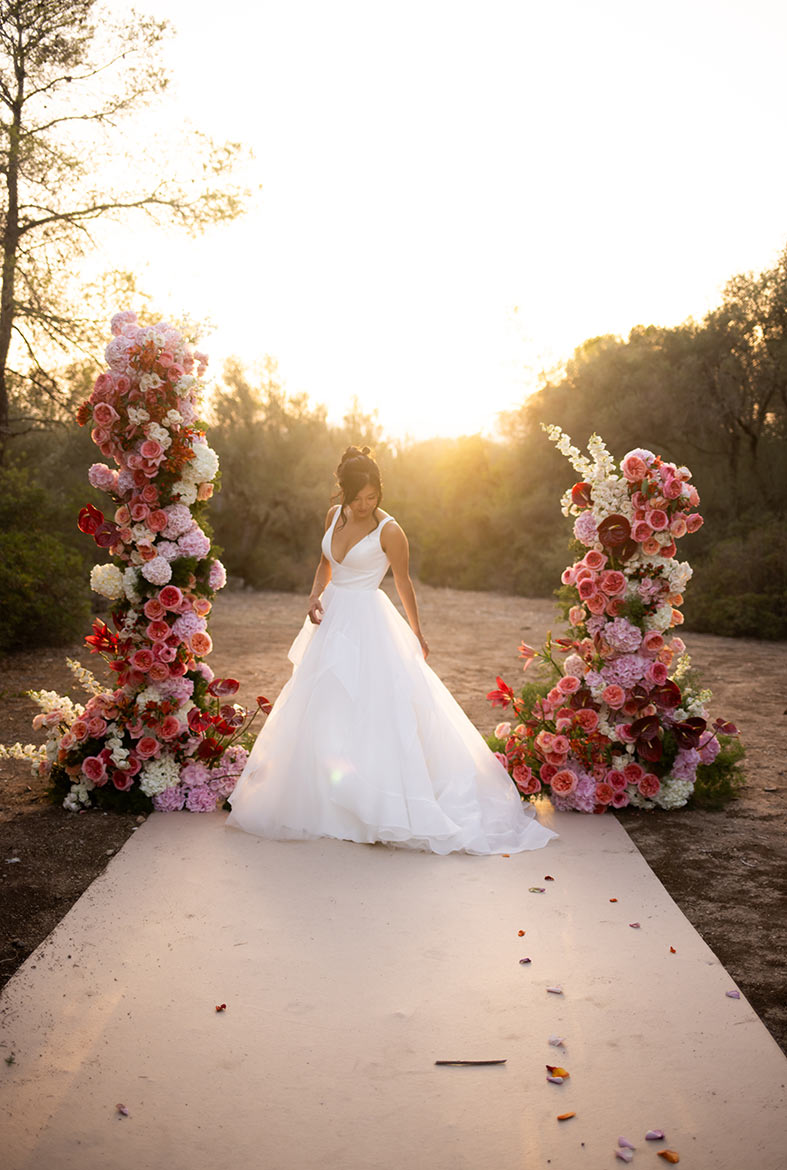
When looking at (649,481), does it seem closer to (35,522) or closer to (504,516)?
(35,522)

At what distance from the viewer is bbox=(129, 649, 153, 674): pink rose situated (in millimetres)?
5125

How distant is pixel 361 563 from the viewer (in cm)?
509

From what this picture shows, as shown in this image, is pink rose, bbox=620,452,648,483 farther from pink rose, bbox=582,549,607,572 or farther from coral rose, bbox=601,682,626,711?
coral rose, bbox=601,682,626,711

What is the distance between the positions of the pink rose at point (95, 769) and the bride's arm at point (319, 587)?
4.83ft

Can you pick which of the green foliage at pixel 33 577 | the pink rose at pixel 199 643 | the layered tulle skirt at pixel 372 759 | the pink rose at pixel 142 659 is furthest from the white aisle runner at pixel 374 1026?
the green foliage at pixel 33 577

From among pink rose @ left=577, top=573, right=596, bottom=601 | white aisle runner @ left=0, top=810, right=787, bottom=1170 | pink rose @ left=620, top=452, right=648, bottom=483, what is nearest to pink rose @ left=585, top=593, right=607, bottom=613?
pink rose @ left=577, top=573, right=596, bottom=601

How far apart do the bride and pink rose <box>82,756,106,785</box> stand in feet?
2.69

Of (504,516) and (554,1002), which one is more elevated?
(504,516)

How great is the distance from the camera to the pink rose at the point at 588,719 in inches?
210

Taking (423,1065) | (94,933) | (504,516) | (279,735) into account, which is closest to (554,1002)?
(423,1065)

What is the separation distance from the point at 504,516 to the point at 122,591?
1683 centimetres

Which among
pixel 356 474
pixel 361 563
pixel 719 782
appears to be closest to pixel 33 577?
pixel 361 563

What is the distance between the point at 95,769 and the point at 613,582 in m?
3.20

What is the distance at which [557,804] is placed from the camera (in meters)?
5.40
